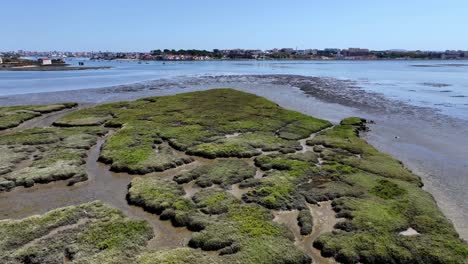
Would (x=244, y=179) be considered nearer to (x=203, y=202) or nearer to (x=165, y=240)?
(x=203, y=202)

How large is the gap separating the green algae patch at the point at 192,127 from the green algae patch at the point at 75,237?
751cm

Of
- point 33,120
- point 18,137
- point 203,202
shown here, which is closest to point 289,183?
point 203,202

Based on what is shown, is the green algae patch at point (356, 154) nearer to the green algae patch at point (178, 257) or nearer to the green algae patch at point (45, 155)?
the green algae patch at point (178, 257)

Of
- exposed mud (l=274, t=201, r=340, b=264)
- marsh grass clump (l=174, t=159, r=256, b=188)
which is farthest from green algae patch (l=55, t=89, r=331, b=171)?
exposed mud (l=274, t=201, r=340, b=264)

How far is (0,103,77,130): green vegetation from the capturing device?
41875 millimetres

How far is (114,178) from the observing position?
25703 mm

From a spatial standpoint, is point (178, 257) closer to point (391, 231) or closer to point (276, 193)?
point (276, 193)

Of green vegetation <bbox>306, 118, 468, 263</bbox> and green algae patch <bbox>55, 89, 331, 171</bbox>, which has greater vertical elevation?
green algae patch <bbox>55, 89, 331, 171</bbox>

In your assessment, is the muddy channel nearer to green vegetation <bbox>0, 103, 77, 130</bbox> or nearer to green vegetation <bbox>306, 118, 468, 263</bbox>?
green vegetation <bbox>306, 118, 468, 263</bbox>

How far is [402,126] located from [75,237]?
3714 cm

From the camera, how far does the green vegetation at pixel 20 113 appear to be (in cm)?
4188

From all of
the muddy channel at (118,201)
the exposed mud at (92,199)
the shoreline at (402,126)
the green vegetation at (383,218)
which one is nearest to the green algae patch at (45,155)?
the muddy channel at (118,201)

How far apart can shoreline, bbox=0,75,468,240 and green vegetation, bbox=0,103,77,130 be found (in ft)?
30.4

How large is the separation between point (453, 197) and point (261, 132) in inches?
701
